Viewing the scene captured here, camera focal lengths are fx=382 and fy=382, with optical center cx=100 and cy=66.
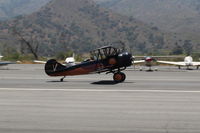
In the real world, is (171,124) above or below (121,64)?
below

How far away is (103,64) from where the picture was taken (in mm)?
24484

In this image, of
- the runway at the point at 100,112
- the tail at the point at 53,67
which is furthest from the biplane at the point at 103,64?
the runway at the point at 100,112

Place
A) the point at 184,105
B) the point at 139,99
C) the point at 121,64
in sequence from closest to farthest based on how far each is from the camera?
the point at 184,105 → the point at 139,99 → the point at 121,64

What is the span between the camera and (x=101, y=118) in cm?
1195

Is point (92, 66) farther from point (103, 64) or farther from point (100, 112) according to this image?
point (100, 112)

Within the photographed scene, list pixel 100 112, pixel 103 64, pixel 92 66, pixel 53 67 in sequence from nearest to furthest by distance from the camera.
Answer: pixel 100 112 < pixel 103 64 < pixel 92 66 < pixel 53 67

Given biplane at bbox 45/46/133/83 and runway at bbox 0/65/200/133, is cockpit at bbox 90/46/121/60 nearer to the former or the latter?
biplane at bbox 45/46/133/83

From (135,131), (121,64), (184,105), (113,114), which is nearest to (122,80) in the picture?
(121,64)

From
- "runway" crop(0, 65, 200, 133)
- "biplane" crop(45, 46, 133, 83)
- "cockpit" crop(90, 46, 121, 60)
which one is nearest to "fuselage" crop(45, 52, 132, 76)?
"biplane" crop(45, 46, 133, 83)

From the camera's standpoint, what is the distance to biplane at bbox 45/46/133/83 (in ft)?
79.5

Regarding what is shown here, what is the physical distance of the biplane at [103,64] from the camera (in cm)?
2423

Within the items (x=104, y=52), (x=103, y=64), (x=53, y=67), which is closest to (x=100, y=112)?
A: (x=103, y=64)

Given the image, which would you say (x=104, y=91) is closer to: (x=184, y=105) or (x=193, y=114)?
(x=184, y=105)

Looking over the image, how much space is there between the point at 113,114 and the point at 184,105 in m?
3.24
